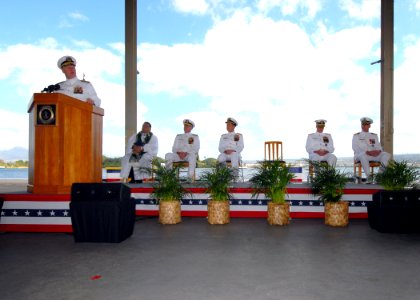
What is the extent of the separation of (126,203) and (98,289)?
1.30 m

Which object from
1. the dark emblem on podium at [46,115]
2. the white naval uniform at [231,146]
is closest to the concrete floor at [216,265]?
the dark emblem on podium at [46,115]

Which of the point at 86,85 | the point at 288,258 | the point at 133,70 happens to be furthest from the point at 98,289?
the point at 133,70

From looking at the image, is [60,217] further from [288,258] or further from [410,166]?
[410,166]

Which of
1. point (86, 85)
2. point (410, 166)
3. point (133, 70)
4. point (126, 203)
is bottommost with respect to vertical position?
point (126, 203)

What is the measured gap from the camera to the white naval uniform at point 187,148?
595 cm

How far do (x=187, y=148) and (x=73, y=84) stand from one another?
2839mm

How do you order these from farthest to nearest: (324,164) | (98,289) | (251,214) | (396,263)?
Result: (251,214)
(324,164)
(396,263)
(98,289)

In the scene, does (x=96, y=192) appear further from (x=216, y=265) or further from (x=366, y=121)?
(x=366, y=121)

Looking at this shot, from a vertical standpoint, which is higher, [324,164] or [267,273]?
[324,164]

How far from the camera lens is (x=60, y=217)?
3.23 m

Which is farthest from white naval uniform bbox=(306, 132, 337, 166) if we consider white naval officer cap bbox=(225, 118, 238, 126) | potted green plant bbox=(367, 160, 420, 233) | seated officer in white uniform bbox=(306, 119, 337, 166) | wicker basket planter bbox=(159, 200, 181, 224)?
wicker basket planter bbox=(159, 200, 181, 224)

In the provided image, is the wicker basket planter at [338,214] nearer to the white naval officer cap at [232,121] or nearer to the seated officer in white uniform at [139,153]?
the white naval officer cap at [232,121]

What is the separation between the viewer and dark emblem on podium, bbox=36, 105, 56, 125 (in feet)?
9.80

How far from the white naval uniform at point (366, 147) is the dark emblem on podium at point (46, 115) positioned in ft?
15.2
